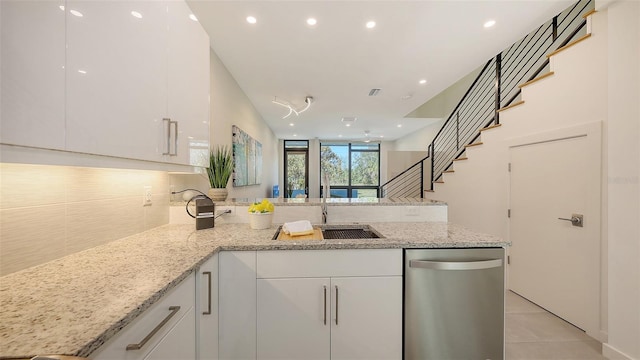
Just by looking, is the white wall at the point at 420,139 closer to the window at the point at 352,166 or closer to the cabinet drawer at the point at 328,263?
the window at the point at 352,166

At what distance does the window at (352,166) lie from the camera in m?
8.46

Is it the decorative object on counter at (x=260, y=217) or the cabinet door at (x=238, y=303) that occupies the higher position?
the decorative object on counter at (x=260, y=217)

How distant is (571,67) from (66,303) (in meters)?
3.50

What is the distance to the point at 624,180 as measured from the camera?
5.09ft

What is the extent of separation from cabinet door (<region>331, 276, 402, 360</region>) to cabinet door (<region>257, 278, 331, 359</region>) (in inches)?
2.4

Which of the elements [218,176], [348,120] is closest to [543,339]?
[218,176]

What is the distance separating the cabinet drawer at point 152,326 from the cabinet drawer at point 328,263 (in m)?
0.38

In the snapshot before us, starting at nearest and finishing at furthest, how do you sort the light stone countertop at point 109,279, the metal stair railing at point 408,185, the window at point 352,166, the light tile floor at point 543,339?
the light stone countertop at point 109,279 < the light tile floor at point 543,339 < the metal stair railing at point 408,185 < the window at point 352,166

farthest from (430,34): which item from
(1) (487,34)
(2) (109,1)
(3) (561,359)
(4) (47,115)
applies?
(3) (561,359)

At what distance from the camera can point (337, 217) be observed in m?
1.91

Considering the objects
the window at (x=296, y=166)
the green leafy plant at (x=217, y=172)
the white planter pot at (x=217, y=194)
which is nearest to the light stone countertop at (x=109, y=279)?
the white planter pot at (x=217, y=194)

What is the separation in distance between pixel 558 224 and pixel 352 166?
6532 mm

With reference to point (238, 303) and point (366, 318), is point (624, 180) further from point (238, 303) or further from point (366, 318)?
point (238, 303)

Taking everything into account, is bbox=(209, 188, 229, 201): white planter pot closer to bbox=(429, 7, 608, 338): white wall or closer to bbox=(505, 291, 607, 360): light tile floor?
bbox=(505, 291, 607, 360): light tile floor
